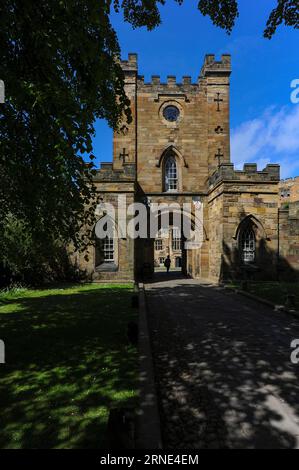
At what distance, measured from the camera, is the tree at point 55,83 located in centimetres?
454

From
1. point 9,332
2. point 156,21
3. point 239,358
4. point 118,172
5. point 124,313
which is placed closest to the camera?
point 239,358

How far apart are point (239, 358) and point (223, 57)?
24.5 m

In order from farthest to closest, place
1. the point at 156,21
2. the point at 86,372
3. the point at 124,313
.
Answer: the point at 124,313 → the point at 156,21 → the point at 86,372

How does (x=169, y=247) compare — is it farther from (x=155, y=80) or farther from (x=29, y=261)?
(x=29, y=261)

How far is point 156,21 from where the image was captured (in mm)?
7793

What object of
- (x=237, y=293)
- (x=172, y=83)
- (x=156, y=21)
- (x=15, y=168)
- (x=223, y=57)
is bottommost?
(x=237, y=293)

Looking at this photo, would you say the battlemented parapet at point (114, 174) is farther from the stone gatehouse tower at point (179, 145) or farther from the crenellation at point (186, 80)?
the crenellation at point (186, 80)

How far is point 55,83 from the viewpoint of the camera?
4645 mm

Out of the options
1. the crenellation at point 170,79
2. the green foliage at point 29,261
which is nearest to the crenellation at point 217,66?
the crenellation at point 170,79

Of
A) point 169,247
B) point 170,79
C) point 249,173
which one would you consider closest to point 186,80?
point 170,79

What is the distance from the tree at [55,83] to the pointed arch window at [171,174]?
15.4m

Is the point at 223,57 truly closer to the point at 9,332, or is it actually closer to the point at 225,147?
the point at 225,147

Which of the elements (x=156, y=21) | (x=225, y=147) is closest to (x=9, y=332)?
(x=156, y=21)

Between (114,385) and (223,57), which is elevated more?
(223,57)
